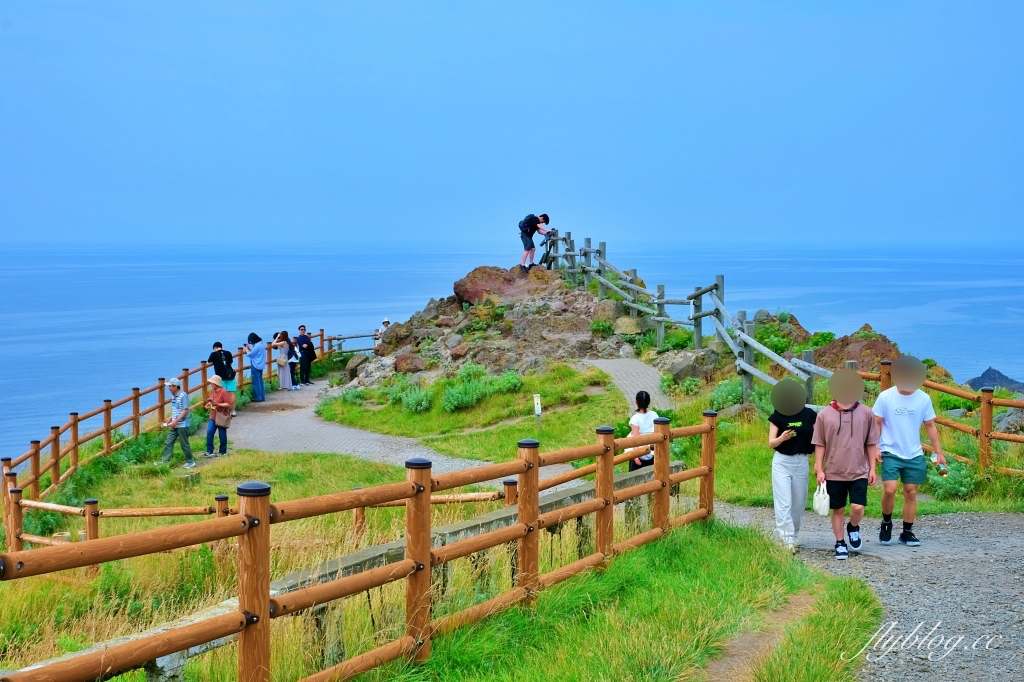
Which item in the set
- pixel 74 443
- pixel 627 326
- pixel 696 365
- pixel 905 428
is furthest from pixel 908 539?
pixel 627 326

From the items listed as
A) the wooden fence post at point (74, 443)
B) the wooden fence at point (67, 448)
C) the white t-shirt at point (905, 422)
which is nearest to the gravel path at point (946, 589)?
A: the white t-shirt at point (905, 422)

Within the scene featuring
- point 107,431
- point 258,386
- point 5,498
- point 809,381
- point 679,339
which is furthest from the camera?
point 258,386

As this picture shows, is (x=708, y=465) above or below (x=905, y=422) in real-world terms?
below

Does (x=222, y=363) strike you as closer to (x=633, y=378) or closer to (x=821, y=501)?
(x=633, y=378)

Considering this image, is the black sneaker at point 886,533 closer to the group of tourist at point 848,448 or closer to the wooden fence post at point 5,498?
the group of tourist at point 848,448

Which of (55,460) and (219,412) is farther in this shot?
(219,412)

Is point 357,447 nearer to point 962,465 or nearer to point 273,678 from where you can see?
point 962,465

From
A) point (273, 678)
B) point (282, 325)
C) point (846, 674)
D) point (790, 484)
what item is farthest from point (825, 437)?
point (282, 325)

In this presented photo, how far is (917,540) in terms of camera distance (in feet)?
34.0

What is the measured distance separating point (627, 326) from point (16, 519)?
16724mm

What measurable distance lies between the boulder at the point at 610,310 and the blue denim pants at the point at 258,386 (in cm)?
895

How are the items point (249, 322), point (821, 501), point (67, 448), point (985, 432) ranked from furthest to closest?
point (249, 322)
point (67, 448)
point (985, 432)
point (821, 501)

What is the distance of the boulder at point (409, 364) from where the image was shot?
27.5m

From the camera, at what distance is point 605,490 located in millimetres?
8039
